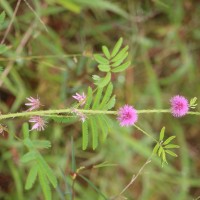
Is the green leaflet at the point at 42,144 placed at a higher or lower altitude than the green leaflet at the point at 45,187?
higher

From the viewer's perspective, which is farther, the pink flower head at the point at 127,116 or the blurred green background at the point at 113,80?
the blurred green background at the point at 113,80

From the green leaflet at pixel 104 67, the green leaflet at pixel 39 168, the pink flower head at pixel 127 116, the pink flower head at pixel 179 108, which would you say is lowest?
the green leaflet at pixel 39 168

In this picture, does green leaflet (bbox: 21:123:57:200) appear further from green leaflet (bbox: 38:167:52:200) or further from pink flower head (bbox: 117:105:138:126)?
pink flower head (bbox: 117:105:138:126)

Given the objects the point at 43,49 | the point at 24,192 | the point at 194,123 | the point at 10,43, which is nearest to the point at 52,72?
the point at 43,49

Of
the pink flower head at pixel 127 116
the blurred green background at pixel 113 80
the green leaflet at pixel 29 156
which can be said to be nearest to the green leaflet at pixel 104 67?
the pink flower head at pixel 127 116

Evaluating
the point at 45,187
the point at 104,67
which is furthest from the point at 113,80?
the point at 45,187

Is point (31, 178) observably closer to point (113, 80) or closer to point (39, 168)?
point (39, 168)

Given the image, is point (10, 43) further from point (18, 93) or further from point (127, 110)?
point (127, 110)

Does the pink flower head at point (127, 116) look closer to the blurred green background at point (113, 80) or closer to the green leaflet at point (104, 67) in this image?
the green leaflet at point (104, 67)
